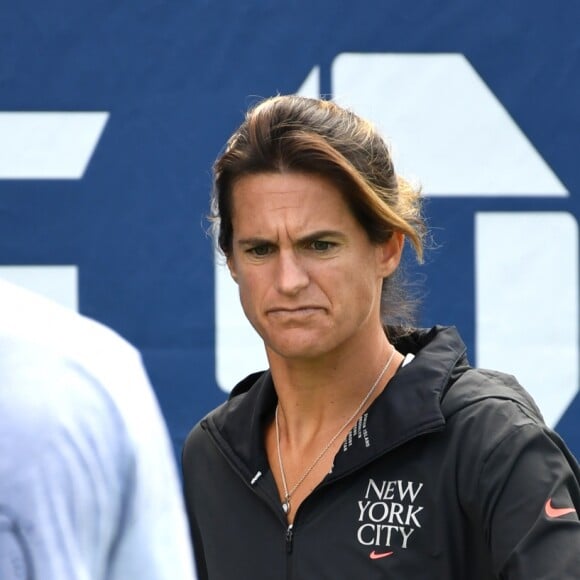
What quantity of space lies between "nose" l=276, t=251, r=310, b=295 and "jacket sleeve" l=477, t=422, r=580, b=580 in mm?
277

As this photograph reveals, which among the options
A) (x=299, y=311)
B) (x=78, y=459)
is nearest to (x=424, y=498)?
(x=299, y=311)

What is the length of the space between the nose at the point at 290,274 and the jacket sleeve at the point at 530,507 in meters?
0.28

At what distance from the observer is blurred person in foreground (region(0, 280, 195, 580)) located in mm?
564

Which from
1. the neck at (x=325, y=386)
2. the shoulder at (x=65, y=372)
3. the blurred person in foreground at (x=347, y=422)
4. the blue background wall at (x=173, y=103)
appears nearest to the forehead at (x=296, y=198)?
the blurred person in foreground at (x=347, y=422)

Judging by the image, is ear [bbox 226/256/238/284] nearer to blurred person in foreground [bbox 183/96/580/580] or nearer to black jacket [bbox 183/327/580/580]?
blurred person in foreground [bbox 183/96/580/580]

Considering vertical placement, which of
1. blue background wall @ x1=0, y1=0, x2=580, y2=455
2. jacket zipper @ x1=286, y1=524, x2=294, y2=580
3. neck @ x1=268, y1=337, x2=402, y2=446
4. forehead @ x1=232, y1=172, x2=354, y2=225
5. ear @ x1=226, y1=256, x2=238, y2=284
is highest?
blue background wall @ x1=0, y1=0, x2=580, y2=455

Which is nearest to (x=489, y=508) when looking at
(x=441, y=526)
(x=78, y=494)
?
(x=441, y=526)

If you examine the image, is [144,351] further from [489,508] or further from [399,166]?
[489,508]

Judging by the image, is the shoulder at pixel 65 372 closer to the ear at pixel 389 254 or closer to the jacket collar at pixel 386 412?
the jacket collar at pixel 386 412

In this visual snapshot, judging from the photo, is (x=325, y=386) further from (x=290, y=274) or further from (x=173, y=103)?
(x=173, y=103)

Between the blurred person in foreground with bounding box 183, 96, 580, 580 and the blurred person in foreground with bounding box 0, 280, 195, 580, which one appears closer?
the blurred person in foreground with bounding box 0, 280, 195, 580

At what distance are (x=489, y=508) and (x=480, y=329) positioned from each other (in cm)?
83

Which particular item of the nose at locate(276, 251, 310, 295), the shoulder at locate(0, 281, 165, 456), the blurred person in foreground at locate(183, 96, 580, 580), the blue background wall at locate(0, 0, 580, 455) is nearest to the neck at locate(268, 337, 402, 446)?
the blurred person in foreground at locate(183, 96, 580, 580)

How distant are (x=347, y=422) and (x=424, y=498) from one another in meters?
0.17
